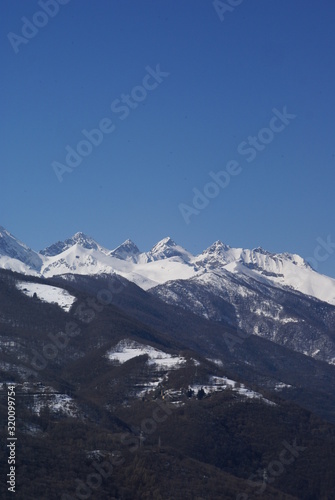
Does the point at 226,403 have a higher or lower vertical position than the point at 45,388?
higher

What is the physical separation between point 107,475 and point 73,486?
27.4 feet

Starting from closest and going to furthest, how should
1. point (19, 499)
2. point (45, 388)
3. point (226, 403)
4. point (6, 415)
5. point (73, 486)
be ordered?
point (19, 499)
point (73, 486)
point (6, 415)
point (45, 388)
point (226, 403)

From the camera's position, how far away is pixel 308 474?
579 ft

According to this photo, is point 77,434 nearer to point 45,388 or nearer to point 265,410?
point 45,388

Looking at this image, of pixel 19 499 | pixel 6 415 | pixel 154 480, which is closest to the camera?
pixel 19 499

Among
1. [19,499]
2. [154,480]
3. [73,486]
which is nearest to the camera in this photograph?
[19,499]

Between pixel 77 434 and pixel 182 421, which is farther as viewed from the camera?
pixel 182 421

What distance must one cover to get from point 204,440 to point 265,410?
2436 centimetres

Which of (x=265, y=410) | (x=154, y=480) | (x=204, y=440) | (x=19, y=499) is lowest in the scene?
(x=19, y=499)

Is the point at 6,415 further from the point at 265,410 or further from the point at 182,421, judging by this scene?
the point at 265,410

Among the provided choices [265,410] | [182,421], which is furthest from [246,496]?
[265,410]

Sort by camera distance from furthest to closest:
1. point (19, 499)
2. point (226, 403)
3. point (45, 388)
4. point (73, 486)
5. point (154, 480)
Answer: point (226, 403) → point (45, 388) → point (154, 480) → point (73, 486) → point (19, 499)

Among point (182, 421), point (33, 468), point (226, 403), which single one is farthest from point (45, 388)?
point (33, 468)

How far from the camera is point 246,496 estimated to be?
446 ft
